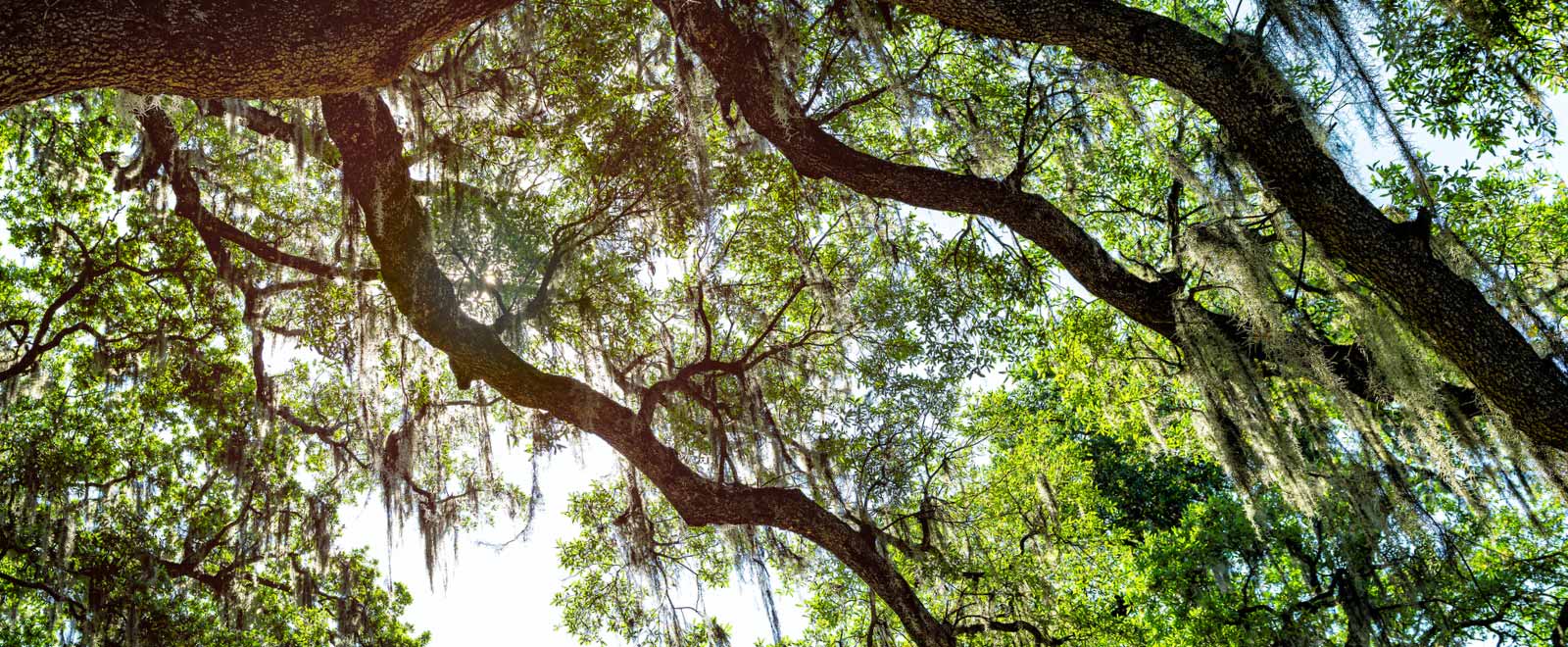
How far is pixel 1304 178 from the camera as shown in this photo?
3.54 m

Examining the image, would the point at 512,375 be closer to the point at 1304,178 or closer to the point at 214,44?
the point at 214,44

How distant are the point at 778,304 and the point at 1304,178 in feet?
13.3

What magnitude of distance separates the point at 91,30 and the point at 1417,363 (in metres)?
5.14

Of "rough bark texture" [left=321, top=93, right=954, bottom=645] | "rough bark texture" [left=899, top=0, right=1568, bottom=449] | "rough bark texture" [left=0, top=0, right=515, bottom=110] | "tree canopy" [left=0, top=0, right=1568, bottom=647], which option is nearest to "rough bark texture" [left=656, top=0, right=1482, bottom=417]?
"tree canopy" [left=0, top=0, right=1568, bottom=647]

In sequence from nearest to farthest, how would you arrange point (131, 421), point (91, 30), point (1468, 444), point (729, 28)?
point (91, 30) < point (1468, 444) < point (729, 28) < point (131, 421)

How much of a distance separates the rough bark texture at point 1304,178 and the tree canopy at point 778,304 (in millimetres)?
16

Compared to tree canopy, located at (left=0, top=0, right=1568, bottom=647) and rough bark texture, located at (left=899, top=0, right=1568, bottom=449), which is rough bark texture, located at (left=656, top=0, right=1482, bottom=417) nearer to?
tree canopy, located at (left=0, top=0, right=1568, bottom=647)

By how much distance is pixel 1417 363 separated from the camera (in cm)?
377

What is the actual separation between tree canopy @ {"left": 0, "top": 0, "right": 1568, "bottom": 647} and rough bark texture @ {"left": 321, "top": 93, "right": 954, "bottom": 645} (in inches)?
0.8

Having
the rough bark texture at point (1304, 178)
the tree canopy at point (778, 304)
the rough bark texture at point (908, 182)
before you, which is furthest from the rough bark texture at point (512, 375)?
the rough bark texture at point (1304, 178)

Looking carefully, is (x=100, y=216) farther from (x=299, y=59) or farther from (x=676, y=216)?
(x=299, y=59)

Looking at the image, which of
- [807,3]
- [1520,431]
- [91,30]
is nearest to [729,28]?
[807,3]

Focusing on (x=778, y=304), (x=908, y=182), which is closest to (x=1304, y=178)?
(x=908, y=182)

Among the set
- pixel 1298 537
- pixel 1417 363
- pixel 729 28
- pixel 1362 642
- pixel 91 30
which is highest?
pixel 729 28
